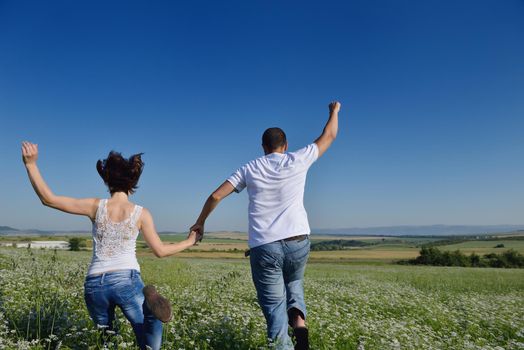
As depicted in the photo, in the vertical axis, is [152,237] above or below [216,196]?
below

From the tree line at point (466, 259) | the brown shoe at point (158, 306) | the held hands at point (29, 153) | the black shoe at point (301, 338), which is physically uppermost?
the held hands at point (29, 153)

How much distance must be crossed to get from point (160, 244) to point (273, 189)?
4.44ft

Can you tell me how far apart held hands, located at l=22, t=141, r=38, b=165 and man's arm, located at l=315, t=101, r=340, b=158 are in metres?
3.02

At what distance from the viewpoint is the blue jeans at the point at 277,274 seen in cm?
410

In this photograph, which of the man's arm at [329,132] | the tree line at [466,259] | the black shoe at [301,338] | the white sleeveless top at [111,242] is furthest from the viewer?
the tree line at [466,259]

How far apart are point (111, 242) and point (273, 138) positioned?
2.07m

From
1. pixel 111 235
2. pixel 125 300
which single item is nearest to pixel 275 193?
pixel 111 235

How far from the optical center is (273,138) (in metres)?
4.44

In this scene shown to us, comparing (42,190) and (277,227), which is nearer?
(42,190)

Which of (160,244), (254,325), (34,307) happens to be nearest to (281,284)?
(160,244)

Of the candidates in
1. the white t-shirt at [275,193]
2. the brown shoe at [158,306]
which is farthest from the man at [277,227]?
the brown shoe at [158,306]

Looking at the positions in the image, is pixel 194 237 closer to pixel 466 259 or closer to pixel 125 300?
pixel 125 300

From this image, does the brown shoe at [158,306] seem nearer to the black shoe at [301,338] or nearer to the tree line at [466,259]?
the black shoe at [301,338]

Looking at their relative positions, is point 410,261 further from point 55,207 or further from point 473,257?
point 55,207
